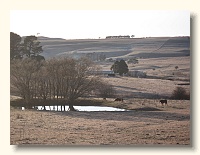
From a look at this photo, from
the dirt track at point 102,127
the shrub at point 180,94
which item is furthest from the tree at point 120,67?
the shrub at point 180,94

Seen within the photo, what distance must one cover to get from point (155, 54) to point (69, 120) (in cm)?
121

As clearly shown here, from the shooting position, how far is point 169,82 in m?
9.51

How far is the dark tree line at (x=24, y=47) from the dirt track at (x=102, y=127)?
0.61 metres

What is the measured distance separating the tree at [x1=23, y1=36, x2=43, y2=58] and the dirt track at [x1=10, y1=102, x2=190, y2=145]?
25.6 inches

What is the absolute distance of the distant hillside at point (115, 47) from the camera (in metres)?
9.46

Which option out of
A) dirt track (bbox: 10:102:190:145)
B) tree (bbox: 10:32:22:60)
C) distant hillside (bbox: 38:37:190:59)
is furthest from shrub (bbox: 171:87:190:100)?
tree (bbox: 10:32:22:60)

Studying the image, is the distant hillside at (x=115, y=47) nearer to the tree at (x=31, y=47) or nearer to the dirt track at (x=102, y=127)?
the tree at (x=31, y=47)

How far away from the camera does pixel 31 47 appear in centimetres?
945

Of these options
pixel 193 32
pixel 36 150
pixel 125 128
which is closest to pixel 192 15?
pixel 193 32

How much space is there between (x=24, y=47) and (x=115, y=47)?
102 cm

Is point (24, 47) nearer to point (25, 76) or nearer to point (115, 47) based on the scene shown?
point (25, 76)

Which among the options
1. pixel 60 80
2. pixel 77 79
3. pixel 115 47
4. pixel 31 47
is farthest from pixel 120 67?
pixel 31 47

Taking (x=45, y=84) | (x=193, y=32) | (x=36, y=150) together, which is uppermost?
(x=193, y=32)

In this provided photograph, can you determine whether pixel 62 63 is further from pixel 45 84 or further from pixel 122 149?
pixel 122 149
